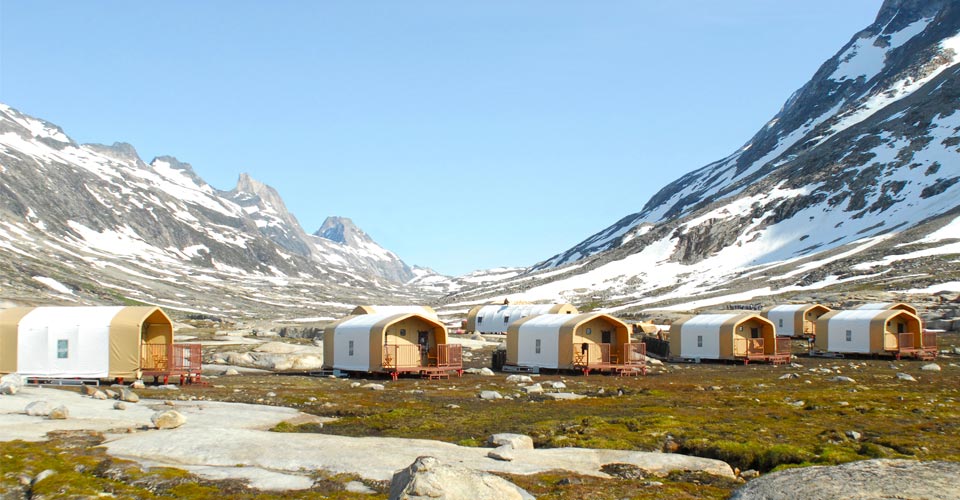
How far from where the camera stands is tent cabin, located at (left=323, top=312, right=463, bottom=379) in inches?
2064

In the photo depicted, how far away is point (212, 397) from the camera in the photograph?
37.4 meters

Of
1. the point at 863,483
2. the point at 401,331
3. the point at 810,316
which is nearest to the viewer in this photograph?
the point at 863,483

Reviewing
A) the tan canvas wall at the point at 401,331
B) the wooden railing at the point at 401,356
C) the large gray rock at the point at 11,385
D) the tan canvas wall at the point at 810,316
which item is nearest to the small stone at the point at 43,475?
the large gray rock at the point at 11,385

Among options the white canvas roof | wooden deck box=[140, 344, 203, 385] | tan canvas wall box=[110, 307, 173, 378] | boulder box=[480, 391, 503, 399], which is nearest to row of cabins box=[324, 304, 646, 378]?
wooden deck box=[140, 344, 203, 385]

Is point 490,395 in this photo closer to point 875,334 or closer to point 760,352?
Answer: point 760,352

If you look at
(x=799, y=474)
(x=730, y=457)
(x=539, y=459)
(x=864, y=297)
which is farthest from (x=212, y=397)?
(x=864, y=297)

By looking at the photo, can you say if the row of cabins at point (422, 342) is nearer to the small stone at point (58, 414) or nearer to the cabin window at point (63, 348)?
the cabin window at point (63, 348)

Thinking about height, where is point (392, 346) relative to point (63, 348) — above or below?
below

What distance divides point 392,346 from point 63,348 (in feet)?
62.3

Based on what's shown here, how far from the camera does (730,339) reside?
68.3 metres

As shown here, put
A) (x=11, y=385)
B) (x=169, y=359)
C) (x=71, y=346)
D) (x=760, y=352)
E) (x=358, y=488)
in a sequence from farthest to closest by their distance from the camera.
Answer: (x=760, y=352), (x=169, y=359), (x=71, y=346), (x=11, y=385), (x=358, y=488)

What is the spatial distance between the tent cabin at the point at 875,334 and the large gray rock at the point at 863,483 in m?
65.2

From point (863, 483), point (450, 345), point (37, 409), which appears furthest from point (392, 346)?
point (863, 483)

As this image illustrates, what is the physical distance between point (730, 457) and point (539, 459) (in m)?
5.84
